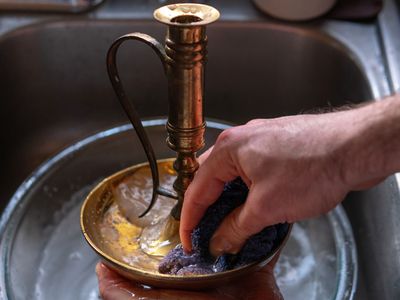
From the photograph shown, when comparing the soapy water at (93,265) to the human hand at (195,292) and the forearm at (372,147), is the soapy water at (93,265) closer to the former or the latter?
the human hand at (195,292)

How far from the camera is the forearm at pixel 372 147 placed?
376mm

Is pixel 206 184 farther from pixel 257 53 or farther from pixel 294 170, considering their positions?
pixel 257 53

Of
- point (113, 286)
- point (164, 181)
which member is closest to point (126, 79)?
point (164, 181)

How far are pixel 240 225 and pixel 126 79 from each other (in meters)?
0.44

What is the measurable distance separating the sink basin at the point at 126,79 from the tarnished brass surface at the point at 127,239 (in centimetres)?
18

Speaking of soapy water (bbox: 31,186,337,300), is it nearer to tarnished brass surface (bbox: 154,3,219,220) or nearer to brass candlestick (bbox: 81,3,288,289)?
brass candlestick (bbox: 81,3,288,289)

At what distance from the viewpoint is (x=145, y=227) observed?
545 millimetres

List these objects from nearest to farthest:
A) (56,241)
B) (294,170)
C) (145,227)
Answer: (294,170) → (145,227) → (56,241)

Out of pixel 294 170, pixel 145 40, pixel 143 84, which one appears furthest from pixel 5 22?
pixel 294 170

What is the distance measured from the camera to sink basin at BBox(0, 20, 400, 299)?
771 millimetres

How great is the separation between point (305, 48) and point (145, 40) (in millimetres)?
412

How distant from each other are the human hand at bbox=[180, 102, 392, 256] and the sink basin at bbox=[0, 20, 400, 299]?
0.34 meters

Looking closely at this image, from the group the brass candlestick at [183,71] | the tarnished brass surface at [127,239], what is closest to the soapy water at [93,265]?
the tarnished brass surface at [127,239]

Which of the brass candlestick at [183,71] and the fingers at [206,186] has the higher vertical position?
the brass candlestick at [183,71]
